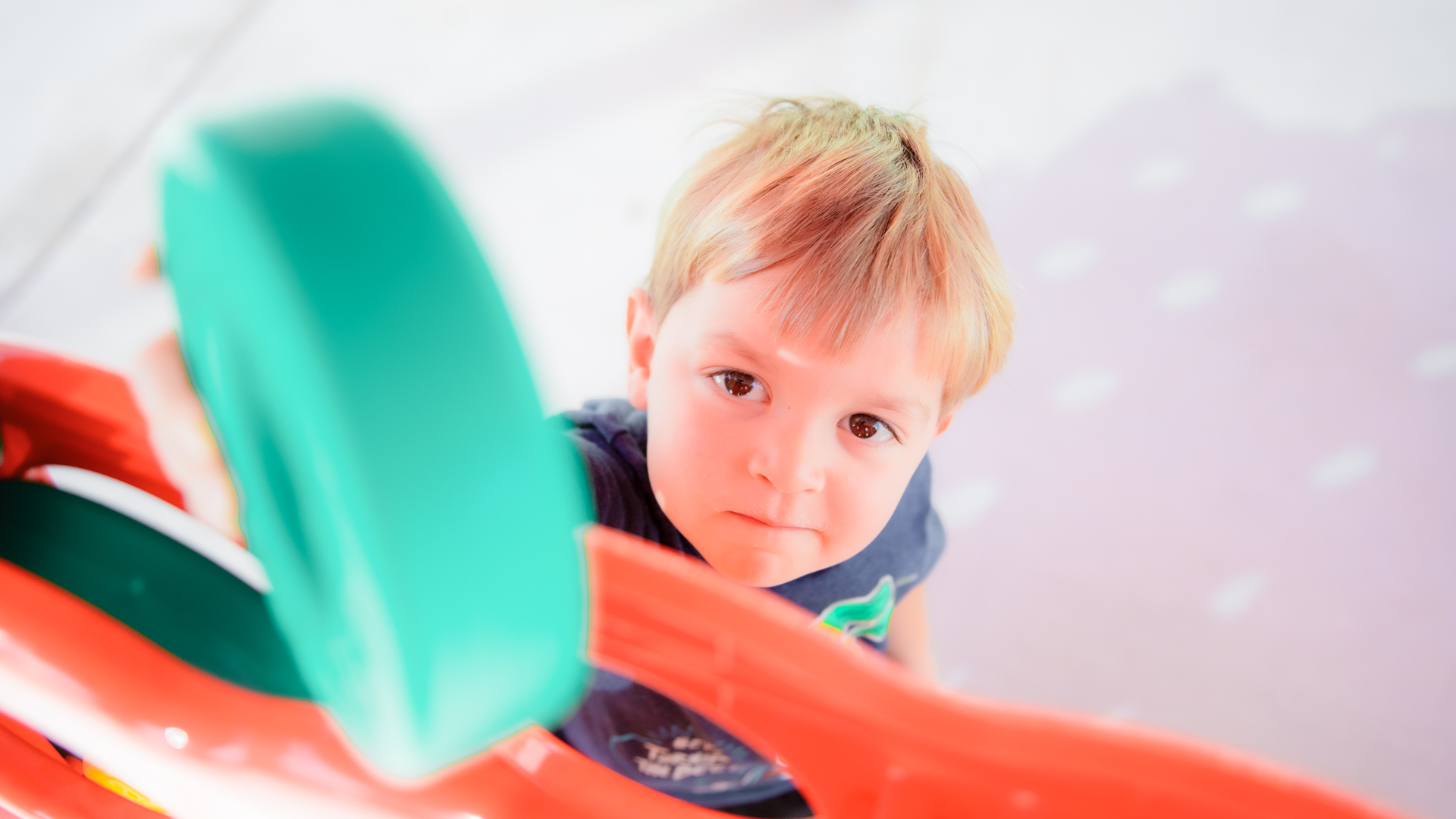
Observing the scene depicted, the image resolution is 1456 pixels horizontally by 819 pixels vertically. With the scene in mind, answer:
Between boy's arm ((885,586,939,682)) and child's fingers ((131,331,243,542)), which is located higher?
boy's arm ((885,586,939,682))

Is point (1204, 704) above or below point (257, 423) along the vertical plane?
above

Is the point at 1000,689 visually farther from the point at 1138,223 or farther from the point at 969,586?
the point at 1138,223

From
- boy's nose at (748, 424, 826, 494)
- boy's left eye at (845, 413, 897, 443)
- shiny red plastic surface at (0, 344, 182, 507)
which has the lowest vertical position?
shiny red plastic surface at (0, 344, 182, 507)

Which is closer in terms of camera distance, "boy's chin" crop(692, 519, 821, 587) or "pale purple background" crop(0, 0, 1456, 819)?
"boy's chin" crop(692, 519, 821, 587)

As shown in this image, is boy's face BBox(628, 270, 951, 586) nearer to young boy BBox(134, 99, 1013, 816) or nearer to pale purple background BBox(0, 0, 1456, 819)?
young boy BBox(134, 99, 1013, 816)

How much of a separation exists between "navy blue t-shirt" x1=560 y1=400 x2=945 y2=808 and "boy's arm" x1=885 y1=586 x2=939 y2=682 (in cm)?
5

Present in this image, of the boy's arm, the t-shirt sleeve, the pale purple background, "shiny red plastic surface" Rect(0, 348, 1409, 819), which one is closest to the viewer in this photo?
"shiny red plastic surface" Rect(0, 348, 1409, 819)

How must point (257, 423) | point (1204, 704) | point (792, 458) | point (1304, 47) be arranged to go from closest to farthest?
point (257, 423) < point (792, 458) < point (1204, 704) < point (1304, 47)

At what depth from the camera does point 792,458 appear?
368 mm

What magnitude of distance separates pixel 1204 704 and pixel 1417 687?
165 millimetres

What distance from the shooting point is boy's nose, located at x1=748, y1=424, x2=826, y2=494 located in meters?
0.37

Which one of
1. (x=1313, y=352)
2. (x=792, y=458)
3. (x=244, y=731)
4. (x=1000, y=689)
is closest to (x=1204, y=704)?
(x=1000, y=689)

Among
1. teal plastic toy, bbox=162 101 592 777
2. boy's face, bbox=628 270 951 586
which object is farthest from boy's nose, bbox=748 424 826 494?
teal plastic toy, bbox=162 101 592 777

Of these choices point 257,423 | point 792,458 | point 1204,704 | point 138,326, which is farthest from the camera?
point 138,326
